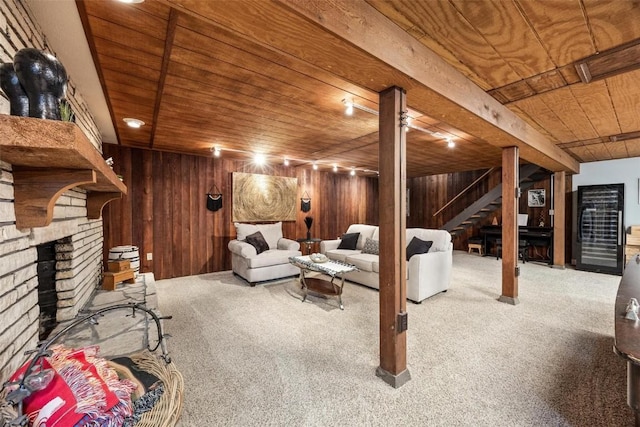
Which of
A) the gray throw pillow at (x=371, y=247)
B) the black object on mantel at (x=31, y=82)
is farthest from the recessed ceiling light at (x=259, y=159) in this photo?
the black object on mantel at (x=31, y=82)

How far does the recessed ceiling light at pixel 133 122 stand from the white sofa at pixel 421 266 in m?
3.11

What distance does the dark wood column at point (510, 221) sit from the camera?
3.34 metres

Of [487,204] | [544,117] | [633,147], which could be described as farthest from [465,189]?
[544,117]

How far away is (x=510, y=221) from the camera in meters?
3.41

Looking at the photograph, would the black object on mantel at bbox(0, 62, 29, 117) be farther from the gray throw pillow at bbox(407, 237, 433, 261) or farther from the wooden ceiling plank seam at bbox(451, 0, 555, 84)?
the gray throw pillow at bbox(407, 237, 433, 261)

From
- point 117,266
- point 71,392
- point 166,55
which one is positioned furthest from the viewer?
point 117,266

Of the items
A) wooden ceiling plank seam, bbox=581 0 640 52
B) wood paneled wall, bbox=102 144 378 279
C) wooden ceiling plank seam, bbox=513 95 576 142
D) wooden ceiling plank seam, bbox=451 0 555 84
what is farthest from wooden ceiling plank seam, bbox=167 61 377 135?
wood paneled wall, bbox=102 144 378 279

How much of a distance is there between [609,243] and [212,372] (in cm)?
685

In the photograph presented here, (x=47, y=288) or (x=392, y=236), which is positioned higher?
(x=392, y=236)

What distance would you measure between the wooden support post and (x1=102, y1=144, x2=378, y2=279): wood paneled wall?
5665 mm

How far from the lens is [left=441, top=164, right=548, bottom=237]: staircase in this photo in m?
5.71

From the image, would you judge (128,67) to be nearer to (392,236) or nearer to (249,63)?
(249,63)

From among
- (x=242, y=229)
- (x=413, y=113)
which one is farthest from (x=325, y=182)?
(x=413, y=113)

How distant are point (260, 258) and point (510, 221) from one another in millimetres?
3515
